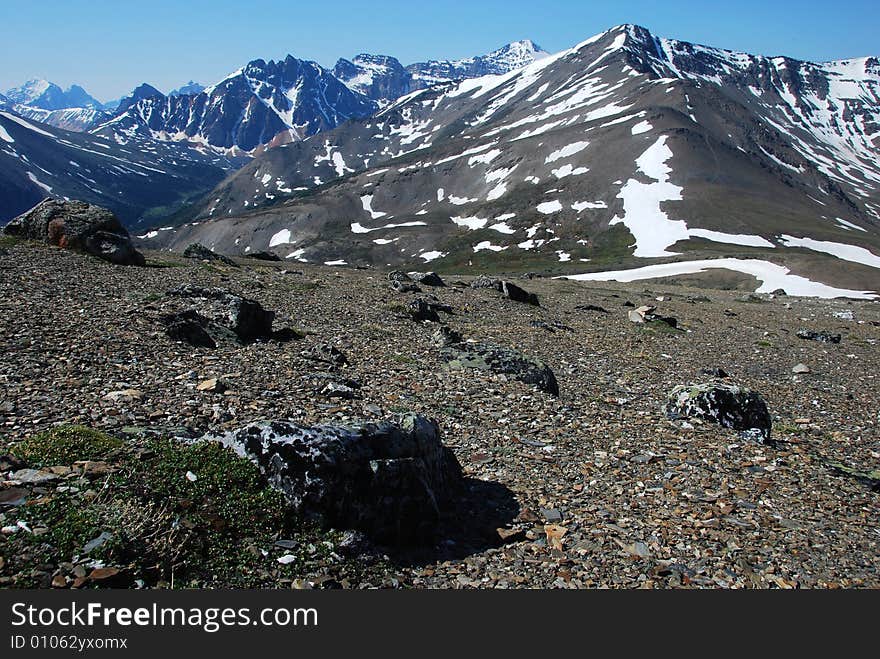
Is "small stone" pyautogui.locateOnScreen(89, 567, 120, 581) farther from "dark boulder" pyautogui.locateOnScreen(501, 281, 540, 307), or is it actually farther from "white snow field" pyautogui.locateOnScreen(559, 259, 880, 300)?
"white snow field" pyautogui.locateOnScreen(559, 259, 880, 300)

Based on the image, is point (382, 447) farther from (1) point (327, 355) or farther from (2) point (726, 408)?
(2) point (726, 408)

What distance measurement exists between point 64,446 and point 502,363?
1439 centimetres

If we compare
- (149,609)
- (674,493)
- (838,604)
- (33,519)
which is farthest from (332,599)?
(674,493)

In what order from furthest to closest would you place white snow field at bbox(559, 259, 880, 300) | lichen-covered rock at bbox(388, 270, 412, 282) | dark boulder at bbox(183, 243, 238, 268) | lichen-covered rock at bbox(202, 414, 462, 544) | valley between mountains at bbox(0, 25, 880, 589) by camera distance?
white snow field at bbox(559, 259, 880, 300) < lichen-covered rock at bbox(388, 270, 412, 282) < dark boulder at bbox(183, 243, 238, 268) < lichen-covered rock at bbox(202, 414, 462, 544) < valley between mountains at bbox(0, 25, 880, 589)

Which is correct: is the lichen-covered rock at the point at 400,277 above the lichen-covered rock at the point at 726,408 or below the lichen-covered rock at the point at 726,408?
above

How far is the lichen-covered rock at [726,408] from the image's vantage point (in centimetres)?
1703

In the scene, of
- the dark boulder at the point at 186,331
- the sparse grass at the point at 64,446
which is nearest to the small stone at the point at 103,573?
the sparse grass at the point at 64,446

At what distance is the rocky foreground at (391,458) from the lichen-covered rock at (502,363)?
0.37 feet

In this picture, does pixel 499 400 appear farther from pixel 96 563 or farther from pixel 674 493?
pixel 96 563

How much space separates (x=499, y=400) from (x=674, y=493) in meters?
6.36

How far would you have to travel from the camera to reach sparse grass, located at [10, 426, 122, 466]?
8.95 metres

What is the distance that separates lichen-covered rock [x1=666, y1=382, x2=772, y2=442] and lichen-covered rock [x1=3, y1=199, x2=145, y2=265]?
3088 centimetres

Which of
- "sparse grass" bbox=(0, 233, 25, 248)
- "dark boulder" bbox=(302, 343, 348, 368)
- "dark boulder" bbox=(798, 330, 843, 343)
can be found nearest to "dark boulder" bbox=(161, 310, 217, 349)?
"dark boulder" bbox=(302, 343, 348, 368)

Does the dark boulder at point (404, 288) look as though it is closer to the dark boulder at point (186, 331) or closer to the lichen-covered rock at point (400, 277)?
the lichen-covered rock at point (400, 277)
